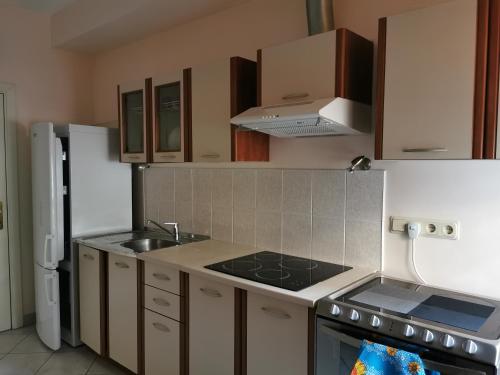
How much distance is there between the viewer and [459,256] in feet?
5.62

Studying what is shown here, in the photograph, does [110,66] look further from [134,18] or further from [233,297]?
[233,297]

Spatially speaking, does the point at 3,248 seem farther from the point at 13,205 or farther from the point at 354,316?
the point at 354,316

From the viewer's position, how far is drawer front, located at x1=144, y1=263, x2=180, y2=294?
2107mm

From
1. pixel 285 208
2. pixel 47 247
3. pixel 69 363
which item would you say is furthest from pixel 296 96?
pixel 69 363

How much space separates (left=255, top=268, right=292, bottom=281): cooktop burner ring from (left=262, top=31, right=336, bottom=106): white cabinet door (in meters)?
0.83

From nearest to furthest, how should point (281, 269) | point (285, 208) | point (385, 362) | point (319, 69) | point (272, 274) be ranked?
1. point (385, 362)
2. point (319, 69)
3. point (272, 274)
4. point (281, 269)
5. point (285, 208)

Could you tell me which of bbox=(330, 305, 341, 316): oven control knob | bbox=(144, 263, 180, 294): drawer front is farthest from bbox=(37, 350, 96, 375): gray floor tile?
bbox=(330, 305, 341, 316): oven control knob

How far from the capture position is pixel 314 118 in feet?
5.42

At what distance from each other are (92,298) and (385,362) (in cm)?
207

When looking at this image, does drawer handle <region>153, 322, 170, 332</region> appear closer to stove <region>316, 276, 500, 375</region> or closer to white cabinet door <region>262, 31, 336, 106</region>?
stove <region>316, 276, 500, 375</region>

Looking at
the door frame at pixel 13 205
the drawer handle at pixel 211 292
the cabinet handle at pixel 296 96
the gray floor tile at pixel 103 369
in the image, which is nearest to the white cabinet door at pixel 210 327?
the drawer handle at pixel 211 292

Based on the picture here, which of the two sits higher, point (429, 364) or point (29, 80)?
point (29, 80)

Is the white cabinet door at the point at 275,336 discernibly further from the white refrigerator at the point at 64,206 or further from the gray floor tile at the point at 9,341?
the gray floor tile at the point at 9,341

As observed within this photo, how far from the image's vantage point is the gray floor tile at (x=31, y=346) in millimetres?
2883
